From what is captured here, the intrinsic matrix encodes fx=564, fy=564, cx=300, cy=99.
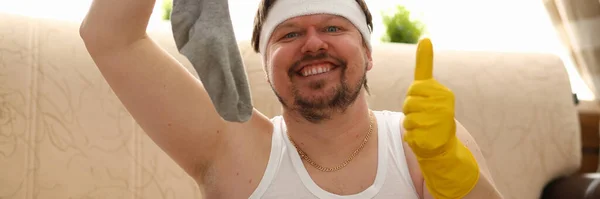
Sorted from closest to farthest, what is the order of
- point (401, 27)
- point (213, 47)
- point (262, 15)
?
point (213, 47) < point (262, 15) < point (401, 27)

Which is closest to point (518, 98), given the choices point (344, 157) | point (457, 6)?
point (457, 6)

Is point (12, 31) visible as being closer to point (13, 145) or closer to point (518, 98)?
point (13, 145)

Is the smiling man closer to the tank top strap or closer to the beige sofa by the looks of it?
the tank top strap

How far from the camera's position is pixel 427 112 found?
0.81 m

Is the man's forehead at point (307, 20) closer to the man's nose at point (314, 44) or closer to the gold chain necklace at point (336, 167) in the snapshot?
the man's nose at point (314, 44)

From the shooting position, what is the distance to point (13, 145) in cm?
127

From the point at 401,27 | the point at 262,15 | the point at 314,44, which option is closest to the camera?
the point at 314,44

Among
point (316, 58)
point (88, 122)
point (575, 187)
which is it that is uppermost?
point (316, 58)

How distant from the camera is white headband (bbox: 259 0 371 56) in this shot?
1.10m

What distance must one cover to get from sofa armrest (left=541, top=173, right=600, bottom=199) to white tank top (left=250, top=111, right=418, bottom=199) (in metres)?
0.70

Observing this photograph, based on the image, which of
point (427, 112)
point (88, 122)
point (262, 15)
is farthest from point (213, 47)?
point (88, 122)

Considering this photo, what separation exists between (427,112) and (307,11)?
0.38 m

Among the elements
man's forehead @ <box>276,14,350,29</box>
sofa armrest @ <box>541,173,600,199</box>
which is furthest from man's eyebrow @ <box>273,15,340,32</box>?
sofa armrest @ <box>541,173,600,199</box>

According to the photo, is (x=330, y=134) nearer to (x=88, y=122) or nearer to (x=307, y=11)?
(x=307, y=11)
